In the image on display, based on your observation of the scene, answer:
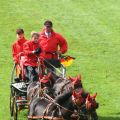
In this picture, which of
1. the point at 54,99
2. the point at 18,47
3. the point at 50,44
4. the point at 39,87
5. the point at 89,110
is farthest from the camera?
the point at 18,47

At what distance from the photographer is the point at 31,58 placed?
16281 mm

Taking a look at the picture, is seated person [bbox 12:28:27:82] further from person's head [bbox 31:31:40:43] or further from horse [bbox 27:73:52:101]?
horse [bbox 27:73:52:101]

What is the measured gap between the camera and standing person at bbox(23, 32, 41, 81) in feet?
52.7

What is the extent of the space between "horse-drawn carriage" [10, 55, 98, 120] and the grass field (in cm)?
110

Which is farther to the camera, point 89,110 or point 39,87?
point 39,87

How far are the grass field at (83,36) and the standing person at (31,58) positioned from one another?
4.37 feet

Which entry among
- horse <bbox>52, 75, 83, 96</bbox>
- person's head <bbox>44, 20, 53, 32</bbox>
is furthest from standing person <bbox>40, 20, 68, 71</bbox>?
horse <bbox>52, 75, 83, 96</bbox>

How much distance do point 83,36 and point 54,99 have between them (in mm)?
17144

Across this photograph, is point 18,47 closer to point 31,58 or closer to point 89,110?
point 31,58

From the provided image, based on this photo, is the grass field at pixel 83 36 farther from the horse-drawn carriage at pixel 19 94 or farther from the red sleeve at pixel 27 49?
the red sleeve at pixel 27 49

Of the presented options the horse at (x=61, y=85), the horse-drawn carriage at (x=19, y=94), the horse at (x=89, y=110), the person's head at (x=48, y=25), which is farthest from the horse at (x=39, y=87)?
the horse at (x=89, y=110)

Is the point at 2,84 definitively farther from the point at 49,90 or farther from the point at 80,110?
the point at 80,110

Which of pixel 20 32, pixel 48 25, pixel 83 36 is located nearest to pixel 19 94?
pixel 20 32

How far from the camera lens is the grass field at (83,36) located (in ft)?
66.5
